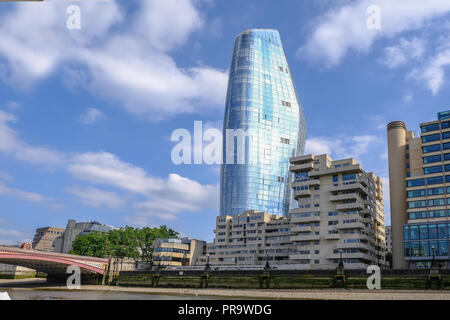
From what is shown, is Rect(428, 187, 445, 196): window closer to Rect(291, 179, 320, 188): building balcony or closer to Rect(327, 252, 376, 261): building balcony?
Rect(327, 252, 376, 261): building balcony

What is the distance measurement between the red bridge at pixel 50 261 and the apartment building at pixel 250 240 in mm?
53836

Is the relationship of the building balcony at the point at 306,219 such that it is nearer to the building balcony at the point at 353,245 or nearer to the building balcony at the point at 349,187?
the building balcony at the point at 349,187

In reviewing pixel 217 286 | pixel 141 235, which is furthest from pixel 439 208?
pixel 141 235

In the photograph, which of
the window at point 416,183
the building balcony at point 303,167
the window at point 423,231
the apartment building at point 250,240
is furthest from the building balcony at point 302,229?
the window at point 423,231

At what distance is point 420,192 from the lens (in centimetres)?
9981

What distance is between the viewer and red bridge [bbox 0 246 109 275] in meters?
81.3

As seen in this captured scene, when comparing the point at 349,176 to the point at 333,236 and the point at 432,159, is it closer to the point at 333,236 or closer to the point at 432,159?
the point at 333,236

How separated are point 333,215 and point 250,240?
149 feet

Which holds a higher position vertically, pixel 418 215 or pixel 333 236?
pixel 418 215

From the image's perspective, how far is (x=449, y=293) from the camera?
61531 mm

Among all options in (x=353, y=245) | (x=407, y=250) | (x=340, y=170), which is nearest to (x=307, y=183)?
(x=340, y=170)

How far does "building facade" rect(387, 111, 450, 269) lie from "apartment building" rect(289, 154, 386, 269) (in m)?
8.29

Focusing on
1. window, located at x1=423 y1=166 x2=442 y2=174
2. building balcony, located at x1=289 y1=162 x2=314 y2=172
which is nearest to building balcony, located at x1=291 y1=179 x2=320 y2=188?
building balcony, located at x1=289 y1=162 x2=314 y2=172

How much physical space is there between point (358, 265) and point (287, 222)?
141 feet
